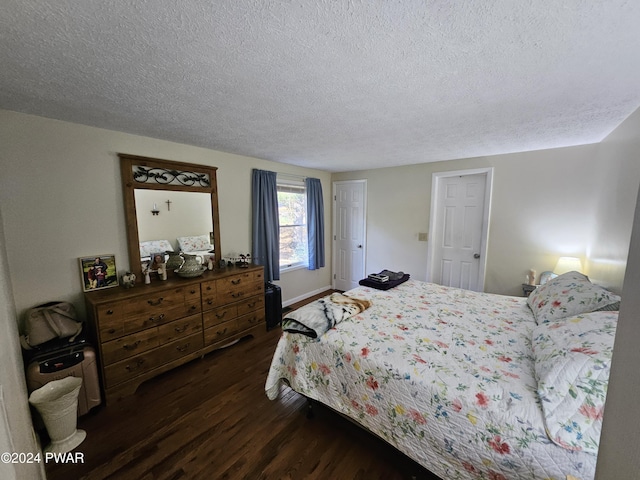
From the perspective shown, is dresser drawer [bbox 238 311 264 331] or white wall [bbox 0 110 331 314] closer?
white wall [bbox 0 110 331 314]

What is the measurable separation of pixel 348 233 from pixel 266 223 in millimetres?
1711

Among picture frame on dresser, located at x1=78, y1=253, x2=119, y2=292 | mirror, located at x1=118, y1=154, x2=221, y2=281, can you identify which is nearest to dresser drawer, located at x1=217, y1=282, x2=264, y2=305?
mirror, located at x1=118, y1=154, x2=221, y2=281

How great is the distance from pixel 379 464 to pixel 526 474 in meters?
0.81

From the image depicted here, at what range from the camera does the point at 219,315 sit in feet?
8.74

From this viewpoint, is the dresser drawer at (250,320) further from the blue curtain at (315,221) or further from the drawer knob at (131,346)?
the blue curtain at (315,221)

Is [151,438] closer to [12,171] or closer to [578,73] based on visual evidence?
[12,171]

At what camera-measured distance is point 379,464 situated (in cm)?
153

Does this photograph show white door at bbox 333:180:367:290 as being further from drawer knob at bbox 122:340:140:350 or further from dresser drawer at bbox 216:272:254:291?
drawer knob at bbox 122:340:140:350

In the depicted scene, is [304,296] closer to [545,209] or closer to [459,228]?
[459,228]

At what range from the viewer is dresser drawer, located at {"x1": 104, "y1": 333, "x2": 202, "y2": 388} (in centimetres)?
200

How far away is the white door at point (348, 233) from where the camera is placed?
14.6 feet

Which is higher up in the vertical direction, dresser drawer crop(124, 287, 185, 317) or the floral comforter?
dresser drawer crop(124, 287, 185, 317)

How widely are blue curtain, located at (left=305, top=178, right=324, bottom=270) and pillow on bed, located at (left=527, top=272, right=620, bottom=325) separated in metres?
2.95

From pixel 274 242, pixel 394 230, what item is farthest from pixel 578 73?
pixel 274 242
